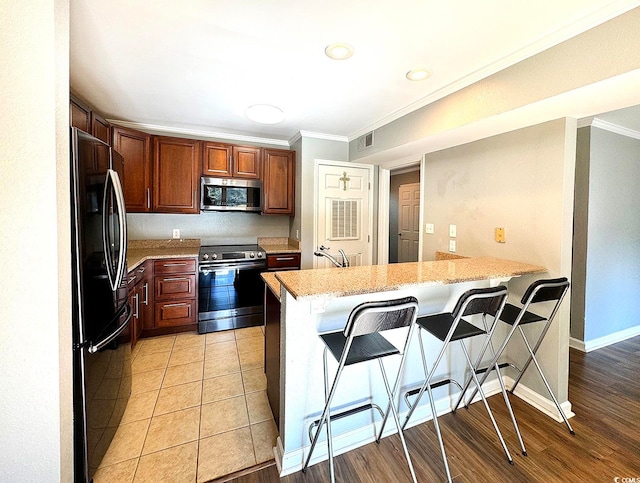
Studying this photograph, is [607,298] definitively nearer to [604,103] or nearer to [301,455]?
[604,103]

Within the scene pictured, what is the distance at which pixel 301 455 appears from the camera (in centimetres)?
154

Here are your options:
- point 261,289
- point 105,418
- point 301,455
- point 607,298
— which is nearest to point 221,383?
point 105,418

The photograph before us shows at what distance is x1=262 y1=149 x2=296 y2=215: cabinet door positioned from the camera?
371 cm

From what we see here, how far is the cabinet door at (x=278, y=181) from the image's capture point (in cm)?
371

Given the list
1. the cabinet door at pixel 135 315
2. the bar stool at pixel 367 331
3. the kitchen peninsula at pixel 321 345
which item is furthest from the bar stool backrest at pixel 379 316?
the cabinet door at pixel 135 315

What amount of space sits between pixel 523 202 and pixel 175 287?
11.1 ft

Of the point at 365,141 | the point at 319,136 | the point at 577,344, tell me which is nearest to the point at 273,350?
the point at 365,141

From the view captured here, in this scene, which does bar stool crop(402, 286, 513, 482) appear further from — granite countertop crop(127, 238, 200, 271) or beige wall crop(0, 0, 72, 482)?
granite countertop crop(127, 238, 200, 271)

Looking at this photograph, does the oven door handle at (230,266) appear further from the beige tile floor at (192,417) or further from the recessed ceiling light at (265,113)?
the recessed ceiling light at (265,113)

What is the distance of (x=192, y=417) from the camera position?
192 centimetres

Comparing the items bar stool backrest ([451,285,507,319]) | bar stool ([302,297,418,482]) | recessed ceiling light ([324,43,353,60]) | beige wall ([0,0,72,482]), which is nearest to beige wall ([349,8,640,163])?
recessed ceiling light ([324,43,353,60])

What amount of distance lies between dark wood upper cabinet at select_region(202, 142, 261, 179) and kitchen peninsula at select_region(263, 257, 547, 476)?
215 centimetres

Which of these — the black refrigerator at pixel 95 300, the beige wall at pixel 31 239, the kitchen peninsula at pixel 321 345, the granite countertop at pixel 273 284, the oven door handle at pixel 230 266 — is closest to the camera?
the beige wall at pixel 31 239

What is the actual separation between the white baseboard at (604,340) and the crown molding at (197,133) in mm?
4111
